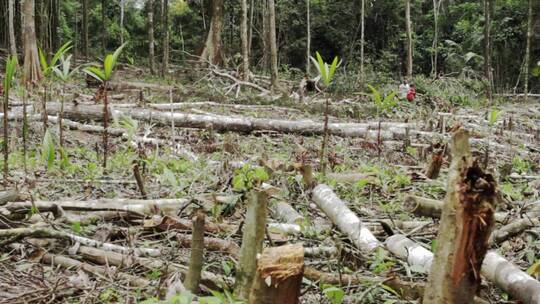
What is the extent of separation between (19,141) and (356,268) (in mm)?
5644

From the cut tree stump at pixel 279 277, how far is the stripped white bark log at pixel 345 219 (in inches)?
58.3

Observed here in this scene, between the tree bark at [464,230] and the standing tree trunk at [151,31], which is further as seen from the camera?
the standing tree trunk at [151,31]

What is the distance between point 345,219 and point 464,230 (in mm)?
1757

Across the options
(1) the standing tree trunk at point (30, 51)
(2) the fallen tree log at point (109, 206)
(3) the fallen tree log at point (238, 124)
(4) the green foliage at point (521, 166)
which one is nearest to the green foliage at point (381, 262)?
(2) the fallen tree log at point (109, 206)

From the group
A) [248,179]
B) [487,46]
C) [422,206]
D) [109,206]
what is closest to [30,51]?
[109,206]

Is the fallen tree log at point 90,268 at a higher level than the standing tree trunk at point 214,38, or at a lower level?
lower

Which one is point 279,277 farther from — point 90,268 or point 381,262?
point 90,268

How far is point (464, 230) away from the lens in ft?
6.48

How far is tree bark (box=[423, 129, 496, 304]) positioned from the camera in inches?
76.9

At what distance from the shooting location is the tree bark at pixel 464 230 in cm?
195

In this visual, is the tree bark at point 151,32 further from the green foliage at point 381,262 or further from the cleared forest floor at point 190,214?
the green foliage at point 381,262

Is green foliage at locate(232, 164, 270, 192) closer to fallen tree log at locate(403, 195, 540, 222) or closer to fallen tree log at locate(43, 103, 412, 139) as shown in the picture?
fallen tree log at locate(403, 195, 540, 222)

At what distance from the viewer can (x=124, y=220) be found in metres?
3.82

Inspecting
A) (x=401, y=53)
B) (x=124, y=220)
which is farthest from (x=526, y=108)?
(x=124, y=220)
